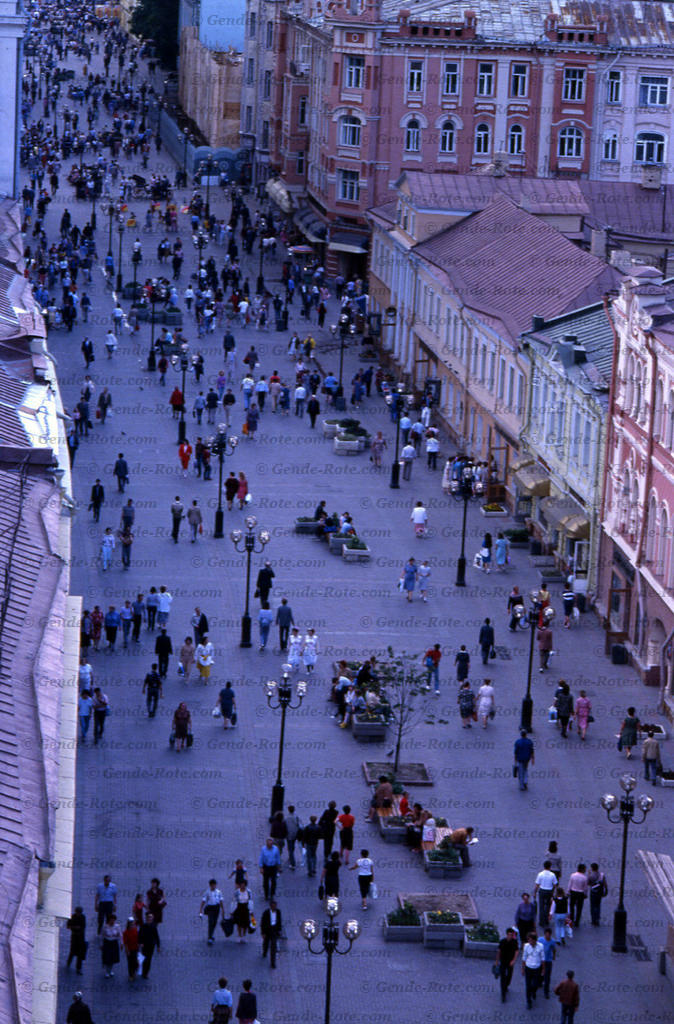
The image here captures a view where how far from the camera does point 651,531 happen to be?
48.5m

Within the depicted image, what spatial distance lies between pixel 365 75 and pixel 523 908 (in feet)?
201

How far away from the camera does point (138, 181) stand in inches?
4328

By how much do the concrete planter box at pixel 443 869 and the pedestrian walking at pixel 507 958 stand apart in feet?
12.5

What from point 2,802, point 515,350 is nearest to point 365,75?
point 515,350

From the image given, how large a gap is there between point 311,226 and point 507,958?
216 feet

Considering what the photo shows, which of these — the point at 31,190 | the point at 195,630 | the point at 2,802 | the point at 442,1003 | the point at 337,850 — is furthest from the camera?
the point at 31,190

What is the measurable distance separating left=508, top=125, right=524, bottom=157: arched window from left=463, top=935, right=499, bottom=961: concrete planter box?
63427 millimetres

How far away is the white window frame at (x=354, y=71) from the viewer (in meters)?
91.7

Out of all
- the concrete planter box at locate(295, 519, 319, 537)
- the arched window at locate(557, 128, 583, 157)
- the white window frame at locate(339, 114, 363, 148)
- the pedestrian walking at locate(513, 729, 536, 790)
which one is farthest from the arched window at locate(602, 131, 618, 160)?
the pedestrian walking at locate(513, 729, 536, 790)

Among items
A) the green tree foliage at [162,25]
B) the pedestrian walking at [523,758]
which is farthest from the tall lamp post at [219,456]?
the green tree foliage at [162,25]

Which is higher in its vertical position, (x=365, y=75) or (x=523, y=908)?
(x=365, y=75)

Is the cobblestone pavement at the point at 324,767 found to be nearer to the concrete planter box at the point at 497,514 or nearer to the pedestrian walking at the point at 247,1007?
the concrete planter box at the point at 497,514

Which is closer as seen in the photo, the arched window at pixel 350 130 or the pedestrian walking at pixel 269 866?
the pedestrian walking at pixel 269 866

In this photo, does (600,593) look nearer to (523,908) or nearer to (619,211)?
(523,908)
